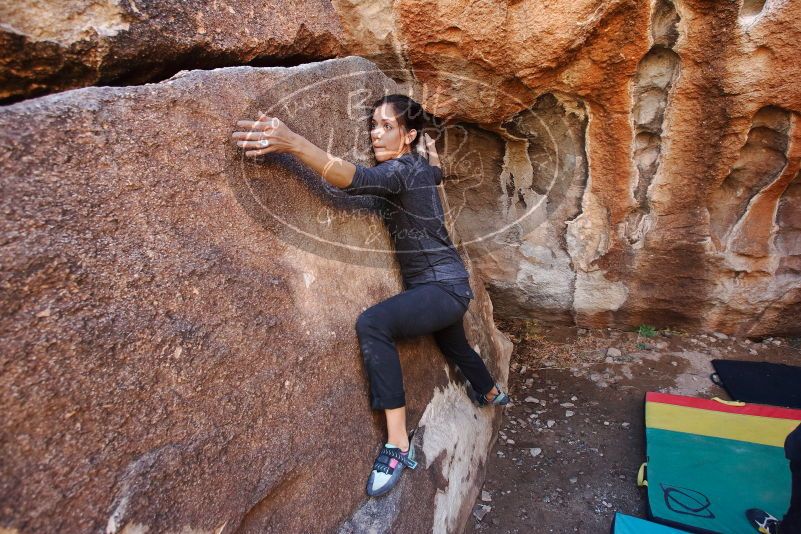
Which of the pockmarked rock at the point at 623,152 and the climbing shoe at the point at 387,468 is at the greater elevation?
the pockmarked rock at the point at 623,152

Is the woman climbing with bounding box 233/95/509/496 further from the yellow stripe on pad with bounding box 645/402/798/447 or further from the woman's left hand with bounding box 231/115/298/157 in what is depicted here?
the yellow stripe on pad with bounding box 645/402/798/447

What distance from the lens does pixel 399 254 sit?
6.91ft

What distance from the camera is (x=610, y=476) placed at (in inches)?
94.1

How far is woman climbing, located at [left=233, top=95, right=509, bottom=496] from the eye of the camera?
1.54 m

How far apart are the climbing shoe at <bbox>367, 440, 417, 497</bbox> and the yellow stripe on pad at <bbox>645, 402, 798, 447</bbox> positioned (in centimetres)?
155

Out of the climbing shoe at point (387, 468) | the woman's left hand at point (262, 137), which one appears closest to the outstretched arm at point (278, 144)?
the woman's left hand at point (262, 137)

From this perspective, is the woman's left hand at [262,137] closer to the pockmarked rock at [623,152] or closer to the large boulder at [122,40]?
the large boulder at [122,40]

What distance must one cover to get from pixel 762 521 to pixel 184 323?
2.28 meters

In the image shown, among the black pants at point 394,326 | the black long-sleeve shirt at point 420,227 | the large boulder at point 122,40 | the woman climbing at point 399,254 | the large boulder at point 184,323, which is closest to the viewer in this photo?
the large boulder at point 184,323

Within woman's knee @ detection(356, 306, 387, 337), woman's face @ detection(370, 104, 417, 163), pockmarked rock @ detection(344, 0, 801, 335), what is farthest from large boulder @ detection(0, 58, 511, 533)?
pockmarked rock @ detection(344, 0, 801, 335)

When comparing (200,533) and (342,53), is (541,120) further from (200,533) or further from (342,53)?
(200,533)

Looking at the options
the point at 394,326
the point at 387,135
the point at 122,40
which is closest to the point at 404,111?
the point at 387,135

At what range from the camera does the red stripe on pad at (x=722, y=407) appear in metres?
2.59

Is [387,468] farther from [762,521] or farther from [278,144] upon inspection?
[762,521]
